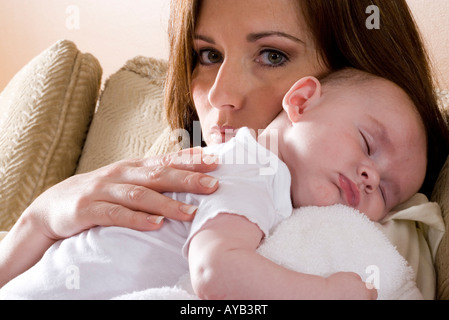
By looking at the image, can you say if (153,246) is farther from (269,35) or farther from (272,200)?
(269,35)

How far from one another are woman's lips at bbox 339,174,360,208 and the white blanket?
0.24ft

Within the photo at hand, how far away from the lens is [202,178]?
86 centimetres

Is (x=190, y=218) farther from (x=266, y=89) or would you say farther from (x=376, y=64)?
(x=376, y=64)

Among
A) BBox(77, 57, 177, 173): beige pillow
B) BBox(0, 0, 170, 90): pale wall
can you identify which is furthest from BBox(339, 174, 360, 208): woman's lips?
BBox(0, 0, 170, 90): pale wall

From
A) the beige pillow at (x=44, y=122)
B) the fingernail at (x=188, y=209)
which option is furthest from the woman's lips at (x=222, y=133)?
the beige pillow at (x=44, y=122)

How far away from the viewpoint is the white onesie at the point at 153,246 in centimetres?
84

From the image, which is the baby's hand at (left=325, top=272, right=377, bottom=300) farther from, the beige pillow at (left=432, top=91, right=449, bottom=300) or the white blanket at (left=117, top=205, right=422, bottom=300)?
the beige pillow at (left=432, top=91, right=449, bottom=300)

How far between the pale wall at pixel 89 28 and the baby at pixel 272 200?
1.38 metres

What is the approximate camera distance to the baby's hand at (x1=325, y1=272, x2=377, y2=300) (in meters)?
0.72

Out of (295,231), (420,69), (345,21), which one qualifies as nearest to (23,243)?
(295,231)

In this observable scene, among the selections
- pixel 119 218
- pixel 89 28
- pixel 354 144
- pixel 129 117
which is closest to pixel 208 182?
pixel 119 218

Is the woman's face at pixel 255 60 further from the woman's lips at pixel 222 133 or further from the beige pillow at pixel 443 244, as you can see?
the beige pillow at pixel 443 244

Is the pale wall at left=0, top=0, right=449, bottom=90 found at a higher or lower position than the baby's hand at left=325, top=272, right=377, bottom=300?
higher

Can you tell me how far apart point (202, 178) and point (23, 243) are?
1.36ft
